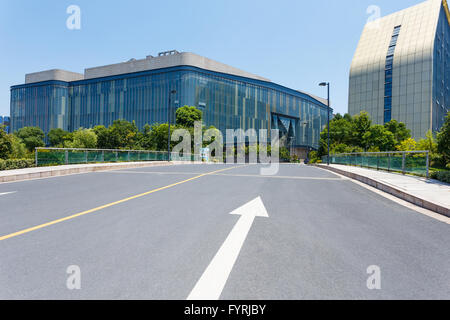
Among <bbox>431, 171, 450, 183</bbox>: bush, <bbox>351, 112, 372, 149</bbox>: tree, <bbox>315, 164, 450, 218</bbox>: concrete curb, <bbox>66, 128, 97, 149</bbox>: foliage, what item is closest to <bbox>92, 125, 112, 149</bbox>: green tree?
<bbox>66, 128, 97, 149</bbox>: foliage

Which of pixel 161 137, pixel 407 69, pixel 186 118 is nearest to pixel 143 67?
pixel 186 118

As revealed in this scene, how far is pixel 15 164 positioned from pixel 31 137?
75529mm

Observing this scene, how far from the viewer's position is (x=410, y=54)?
252ft

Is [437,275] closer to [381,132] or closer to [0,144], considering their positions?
[0,144]

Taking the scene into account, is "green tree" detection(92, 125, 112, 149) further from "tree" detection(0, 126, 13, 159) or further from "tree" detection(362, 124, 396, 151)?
"tree" detection(362, 124, 396, 151)

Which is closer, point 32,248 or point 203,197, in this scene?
point 32,248

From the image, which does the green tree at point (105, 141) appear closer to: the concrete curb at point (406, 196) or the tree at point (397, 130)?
the concrete curb at point (406, 196)

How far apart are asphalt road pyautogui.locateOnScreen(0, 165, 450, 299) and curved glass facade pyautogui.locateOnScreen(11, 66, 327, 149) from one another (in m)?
71.1

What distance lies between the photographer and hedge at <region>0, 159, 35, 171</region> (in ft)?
51.2

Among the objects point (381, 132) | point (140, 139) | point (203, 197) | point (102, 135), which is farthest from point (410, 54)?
point (203, 197)

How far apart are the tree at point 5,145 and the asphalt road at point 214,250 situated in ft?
47.4

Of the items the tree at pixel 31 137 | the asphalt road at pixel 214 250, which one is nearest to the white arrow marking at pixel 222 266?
the asphalt road at pixel 214 250
